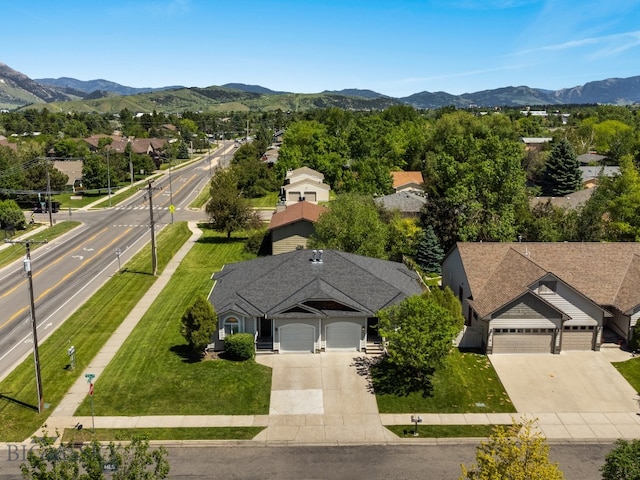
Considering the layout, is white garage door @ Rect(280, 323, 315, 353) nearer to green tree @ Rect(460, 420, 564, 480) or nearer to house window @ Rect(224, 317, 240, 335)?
house window @ Rect(224, 317, 240, 335)

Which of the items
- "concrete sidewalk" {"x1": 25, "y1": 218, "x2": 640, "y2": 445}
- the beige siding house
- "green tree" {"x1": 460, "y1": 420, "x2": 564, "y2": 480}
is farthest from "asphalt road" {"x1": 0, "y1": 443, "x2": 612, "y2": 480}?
the beige siding house

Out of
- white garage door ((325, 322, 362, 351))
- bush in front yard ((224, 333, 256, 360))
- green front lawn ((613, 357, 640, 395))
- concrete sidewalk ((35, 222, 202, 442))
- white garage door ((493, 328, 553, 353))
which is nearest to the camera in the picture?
concrete sidewalk ((35, 222, 202, 442))

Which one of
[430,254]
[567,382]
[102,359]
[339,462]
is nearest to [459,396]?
[567,382]

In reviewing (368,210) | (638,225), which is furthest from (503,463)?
(638,225)

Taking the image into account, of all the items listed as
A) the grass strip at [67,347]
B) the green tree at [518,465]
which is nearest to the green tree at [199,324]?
the grass strip at [67,347]

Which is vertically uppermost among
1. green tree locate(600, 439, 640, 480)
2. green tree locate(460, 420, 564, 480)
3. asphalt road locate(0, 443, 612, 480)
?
green tree locate(460, 420, 564, 480)

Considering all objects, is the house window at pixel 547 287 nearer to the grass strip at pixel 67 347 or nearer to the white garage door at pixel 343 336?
the white garage door at pixel 343 336
